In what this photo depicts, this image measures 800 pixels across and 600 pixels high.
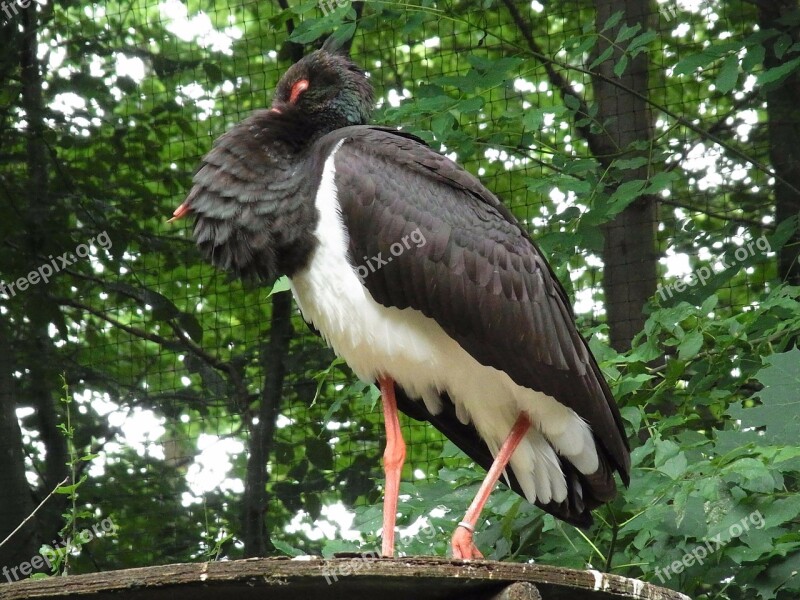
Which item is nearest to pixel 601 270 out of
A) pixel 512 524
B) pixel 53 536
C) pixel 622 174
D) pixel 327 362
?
pixel 622 174

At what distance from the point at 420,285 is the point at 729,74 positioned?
6.60 ft

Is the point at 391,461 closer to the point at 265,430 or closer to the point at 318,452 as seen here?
the point at 318,452

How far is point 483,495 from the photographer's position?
3500 millimetres

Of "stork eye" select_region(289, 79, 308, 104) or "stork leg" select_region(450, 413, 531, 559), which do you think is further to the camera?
"stork eye" select_region(289, 79, 308, 104)

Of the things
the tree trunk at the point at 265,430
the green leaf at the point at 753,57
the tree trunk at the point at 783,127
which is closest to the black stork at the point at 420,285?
the green leaf at the point at 753,57

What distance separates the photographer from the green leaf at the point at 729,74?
15.6ft

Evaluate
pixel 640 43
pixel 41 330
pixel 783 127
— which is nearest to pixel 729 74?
pixel 640 43

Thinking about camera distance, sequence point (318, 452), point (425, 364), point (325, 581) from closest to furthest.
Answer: point (325, 581), point (425, 364), point (318, 452)

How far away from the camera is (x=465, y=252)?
356 cm

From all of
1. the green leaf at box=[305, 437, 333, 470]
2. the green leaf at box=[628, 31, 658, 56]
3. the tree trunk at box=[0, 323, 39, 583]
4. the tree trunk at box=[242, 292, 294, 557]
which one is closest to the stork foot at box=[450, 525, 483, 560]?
the green leaf at box=[628, 31, 658, 56]

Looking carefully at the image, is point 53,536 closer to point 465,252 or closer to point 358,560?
point 465,252

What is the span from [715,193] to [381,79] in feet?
6.39

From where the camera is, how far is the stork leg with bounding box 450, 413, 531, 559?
3373mm

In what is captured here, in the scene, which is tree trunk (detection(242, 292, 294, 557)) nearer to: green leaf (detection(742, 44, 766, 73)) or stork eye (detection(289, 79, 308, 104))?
stork eye (detection(289, 79, 308, 104))
